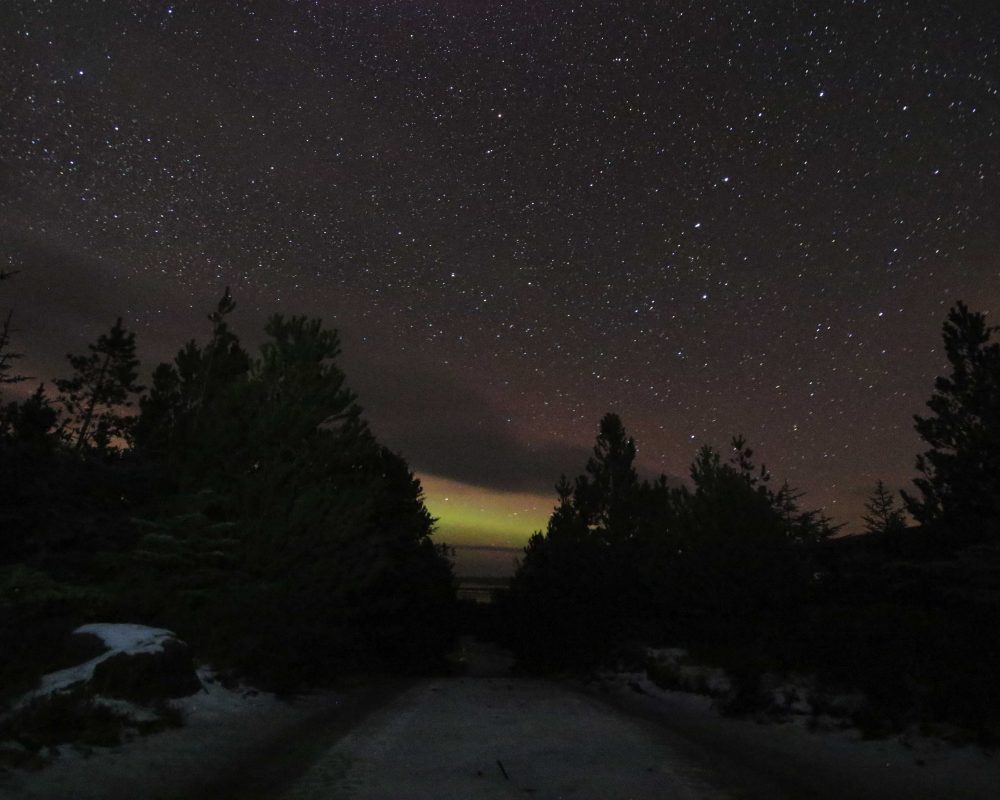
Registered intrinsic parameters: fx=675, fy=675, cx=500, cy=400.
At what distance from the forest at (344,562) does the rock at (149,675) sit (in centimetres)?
89

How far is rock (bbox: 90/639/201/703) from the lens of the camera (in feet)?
30.0

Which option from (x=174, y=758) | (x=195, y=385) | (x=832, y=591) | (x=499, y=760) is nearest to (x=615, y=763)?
(x=499, y=760)

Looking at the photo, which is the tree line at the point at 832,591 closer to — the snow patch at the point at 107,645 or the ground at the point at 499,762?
the ground at the point at 499,762

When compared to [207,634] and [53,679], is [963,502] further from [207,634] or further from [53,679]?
[53,679]

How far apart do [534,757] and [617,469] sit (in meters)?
39.6

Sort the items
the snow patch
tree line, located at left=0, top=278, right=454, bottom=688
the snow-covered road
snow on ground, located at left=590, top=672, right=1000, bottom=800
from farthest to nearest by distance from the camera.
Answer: tree line, located at left=0, top=278, right=454, bottom=688 → the snow patch → snow on ground, located at left=590, top=672, right=1000, bottom=800 → the snow-covered road

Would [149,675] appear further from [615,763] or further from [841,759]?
[841,759]

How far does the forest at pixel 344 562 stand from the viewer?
11.5 meters

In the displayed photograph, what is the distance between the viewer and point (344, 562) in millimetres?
17906

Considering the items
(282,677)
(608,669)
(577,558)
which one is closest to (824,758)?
(282,677)

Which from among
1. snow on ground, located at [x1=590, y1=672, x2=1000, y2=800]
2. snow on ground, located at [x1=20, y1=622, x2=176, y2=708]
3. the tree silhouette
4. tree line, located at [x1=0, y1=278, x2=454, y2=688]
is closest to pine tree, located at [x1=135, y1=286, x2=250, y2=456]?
tree line, located at [x1=0, y1=278, x2=454, y2=688]

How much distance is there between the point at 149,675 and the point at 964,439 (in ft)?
66.9

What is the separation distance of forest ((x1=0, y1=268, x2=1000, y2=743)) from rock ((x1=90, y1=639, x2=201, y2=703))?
89 centimetres

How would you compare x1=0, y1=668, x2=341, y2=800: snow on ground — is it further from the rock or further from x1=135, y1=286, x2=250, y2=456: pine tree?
x1=135, y1=286, x2=250, y2=456: pine tree
